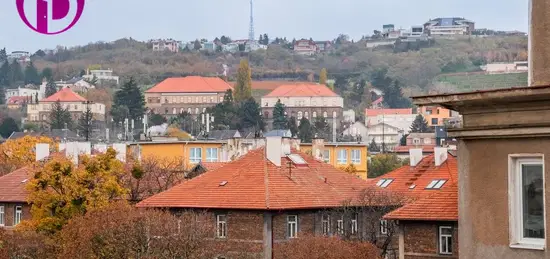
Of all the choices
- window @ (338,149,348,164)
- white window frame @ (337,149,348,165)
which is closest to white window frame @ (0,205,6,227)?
white window frame @ (337,149,348,165)

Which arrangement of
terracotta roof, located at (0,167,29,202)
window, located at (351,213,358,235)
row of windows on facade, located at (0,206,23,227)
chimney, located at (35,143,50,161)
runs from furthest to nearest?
chimney, located at (35,143,50,161) → terracotta roof, located at (0,167,29,202) → row of windows on facade, located at (0,206,23,227) → window, located at (351,213,358,235)

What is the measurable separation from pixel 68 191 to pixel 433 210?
22244 millimetres

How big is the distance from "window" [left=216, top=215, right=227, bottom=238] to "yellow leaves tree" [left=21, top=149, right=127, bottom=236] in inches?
247

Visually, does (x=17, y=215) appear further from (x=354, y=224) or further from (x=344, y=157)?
(x=344, y=157)

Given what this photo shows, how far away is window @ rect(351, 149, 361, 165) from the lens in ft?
364

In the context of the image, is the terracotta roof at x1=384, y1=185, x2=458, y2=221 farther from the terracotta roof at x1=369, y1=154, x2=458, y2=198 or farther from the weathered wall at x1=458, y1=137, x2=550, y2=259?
the weathered wall at x1=458, y1=137, x2=550, y2=259

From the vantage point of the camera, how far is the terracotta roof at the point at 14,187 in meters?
57.2

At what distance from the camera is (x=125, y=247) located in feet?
116

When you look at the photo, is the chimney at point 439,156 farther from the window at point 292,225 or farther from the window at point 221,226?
the window at point 221,226

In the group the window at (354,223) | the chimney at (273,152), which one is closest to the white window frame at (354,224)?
the window at (354,223)

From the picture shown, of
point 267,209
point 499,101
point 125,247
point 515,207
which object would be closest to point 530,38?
point 499,101

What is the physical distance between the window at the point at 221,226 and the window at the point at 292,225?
1.84 m

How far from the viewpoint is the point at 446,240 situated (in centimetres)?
3141

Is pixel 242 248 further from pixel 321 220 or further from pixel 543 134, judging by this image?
pixel 543 134
